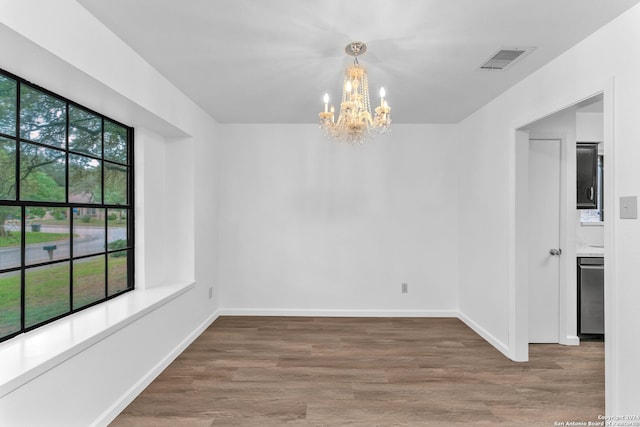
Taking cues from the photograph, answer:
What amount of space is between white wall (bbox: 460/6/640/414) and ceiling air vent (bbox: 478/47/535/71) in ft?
0.95

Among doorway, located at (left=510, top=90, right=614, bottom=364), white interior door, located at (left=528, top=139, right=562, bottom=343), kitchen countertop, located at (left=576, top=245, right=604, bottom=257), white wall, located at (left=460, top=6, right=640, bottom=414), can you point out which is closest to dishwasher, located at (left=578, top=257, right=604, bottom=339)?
kitchen countertop, located at (left=576, top=245, right=604, bottom=257)

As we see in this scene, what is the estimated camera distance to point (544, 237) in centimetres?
355

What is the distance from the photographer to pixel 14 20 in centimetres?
150

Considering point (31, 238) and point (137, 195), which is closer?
point (31, 238)

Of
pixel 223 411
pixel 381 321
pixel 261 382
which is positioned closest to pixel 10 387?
pixel 223 411

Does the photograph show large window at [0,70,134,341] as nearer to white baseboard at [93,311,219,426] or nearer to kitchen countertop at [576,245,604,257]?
white baseboard at [93,311,219,426]

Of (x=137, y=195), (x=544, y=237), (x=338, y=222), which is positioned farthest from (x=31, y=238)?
(x=544, y=237)

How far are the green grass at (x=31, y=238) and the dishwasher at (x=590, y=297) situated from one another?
4704mm

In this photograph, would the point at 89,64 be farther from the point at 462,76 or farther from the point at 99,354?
the point at 462,76

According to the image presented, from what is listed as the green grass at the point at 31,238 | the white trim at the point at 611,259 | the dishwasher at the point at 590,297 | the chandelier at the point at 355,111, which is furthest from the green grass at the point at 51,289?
the dishwasher at the point at 590,297

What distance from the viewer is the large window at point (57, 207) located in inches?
79.4

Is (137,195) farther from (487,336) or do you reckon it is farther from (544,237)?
(544,237)

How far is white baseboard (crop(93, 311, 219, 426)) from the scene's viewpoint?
2279 millimetres

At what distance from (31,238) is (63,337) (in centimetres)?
63
